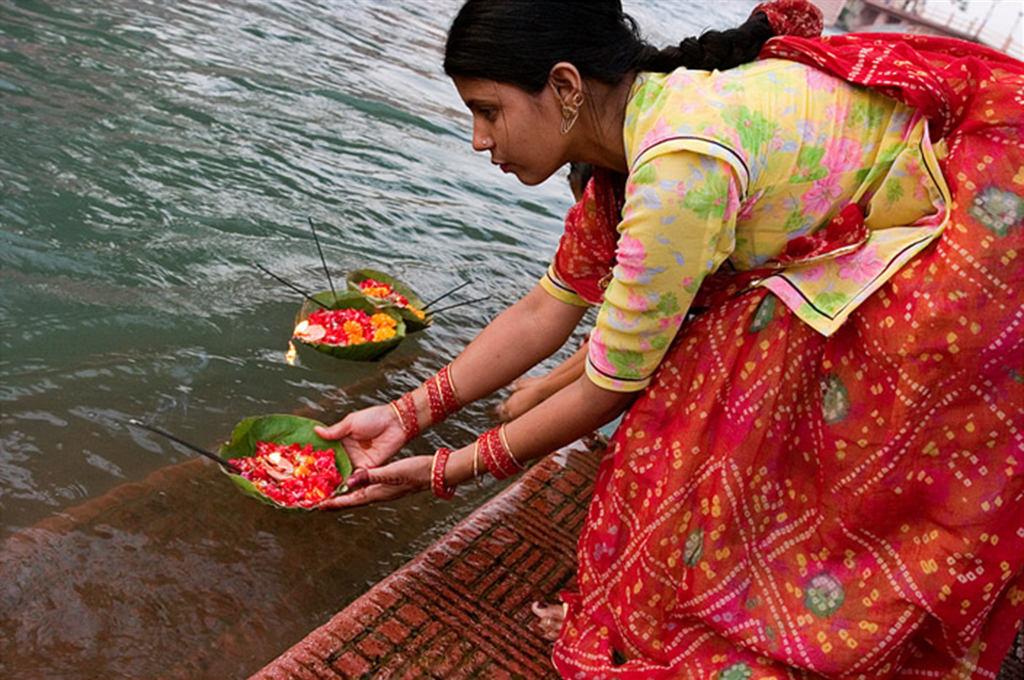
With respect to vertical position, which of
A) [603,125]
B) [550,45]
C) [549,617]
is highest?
[550,45]

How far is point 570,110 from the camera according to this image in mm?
2053

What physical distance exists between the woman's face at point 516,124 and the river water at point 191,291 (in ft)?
5.09

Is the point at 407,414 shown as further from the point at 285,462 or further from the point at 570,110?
the point at 570,110

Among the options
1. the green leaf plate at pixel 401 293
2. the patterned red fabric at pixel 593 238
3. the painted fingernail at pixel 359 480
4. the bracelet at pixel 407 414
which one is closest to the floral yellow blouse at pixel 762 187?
the patterned red fabric at pixel 593 238

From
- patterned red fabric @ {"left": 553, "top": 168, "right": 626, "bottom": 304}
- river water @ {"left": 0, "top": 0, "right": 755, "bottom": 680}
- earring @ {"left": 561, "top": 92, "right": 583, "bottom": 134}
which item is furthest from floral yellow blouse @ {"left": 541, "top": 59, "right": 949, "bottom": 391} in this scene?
river water @ {"left": 0, "top": 0, "right": 755, "bottom": 680}

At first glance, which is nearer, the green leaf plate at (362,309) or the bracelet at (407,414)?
the bracelet at (407,414)

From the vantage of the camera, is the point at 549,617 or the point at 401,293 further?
the point at 401,293

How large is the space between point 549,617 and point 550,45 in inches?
62.1

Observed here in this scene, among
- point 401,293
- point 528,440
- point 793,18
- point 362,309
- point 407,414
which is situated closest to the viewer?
point 793,18

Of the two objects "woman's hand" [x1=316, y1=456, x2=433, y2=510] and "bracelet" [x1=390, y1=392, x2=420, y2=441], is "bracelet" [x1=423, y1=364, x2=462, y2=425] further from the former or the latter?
"woman's hand" [x1=316, y1=456, x2=433, y2=510]

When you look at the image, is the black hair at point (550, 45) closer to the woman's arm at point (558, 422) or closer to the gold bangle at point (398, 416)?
the woman's arm at point (558, 422)

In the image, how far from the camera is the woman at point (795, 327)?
190 centimetres

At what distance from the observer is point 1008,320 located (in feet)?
6.09

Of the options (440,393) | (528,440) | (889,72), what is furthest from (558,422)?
(889,72)
